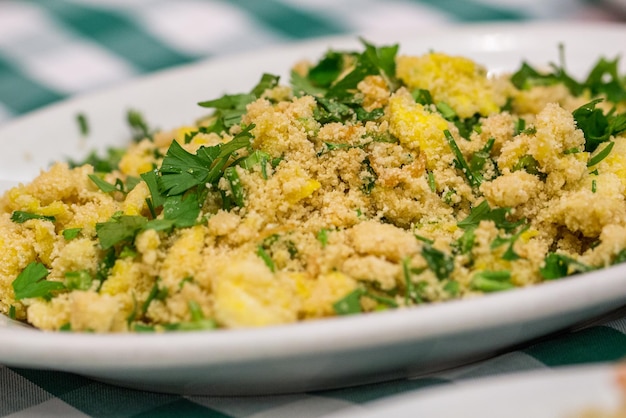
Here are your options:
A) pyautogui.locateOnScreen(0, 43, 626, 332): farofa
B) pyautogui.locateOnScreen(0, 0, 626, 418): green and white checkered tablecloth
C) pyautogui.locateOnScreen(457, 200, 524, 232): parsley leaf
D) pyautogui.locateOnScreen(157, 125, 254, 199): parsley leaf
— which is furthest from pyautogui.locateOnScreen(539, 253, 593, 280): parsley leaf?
pyautogui.locateOnScreen(0, 0, 626, 418): green and white checkered tablecloth

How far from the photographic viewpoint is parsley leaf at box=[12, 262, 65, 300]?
1.41 meters

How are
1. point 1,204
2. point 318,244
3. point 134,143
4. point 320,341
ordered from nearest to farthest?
point 320,341 → point 318,244 → point 1,204 → point 134,143

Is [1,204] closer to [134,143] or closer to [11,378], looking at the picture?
[11,378]

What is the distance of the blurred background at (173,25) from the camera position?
10.2 feet

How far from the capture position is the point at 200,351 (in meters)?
1.07

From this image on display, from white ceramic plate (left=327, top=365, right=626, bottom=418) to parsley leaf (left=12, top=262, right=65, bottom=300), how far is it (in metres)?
0.69

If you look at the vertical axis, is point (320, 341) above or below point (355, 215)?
below

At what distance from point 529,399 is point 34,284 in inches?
35.7

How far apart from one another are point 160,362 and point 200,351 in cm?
6

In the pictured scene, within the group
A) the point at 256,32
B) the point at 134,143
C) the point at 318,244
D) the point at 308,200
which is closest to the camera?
the point at 318,244

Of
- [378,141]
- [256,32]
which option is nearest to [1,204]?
[378,141]

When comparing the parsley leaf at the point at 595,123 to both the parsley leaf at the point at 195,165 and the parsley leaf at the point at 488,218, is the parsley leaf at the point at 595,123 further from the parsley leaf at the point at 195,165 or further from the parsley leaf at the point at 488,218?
the parsley leaf at the point at 195,165

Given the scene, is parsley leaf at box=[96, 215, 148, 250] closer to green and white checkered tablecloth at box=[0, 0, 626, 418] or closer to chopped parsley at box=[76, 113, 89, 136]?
chopped parsley at box=[76, 113, 89, 136]

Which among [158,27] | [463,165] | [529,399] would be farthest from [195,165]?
[158,27]
